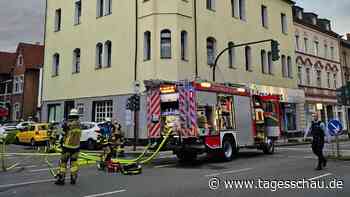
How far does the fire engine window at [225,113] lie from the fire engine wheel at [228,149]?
0.57m

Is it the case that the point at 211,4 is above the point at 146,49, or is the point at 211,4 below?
above

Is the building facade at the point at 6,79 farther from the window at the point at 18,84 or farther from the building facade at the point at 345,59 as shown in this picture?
the building facade at the point at 345,59

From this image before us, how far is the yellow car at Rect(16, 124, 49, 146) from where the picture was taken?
2514 cm

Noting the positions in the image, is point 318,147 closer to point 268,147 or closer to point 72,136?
point 268,147

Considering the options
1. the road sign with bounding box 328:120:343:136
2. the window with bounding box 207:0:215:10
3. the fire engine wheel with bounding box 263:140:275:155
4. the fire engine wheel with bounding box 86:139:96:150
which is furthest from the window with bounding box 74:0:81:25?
the road sign with bounding box 328:120:343:136

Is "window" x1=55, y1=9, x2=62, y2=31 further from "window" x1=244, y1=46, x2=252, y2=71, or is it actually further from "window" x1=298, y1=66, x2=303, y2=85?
"window" x1=298, y1=66, x2=303, y2=85

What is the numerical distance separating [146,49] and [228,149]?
41.0ft

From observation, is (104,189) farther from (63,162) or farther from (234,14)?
(234,14)

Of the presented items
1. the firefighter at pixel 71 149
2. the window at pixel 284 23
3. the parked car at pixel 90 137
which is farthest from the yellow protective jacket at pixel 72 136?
the window at pixel 284 23

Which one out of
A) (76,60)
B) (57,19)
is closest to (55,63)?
(76,60)

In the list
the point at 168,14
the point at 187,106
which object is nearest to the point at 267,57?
the point at 168,14

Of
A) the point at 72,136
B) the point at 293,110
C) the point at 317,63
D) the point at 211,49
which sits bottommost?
the point at 72,136

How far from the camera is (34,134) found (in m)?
25.5

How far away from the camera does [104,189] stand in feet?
27.2
